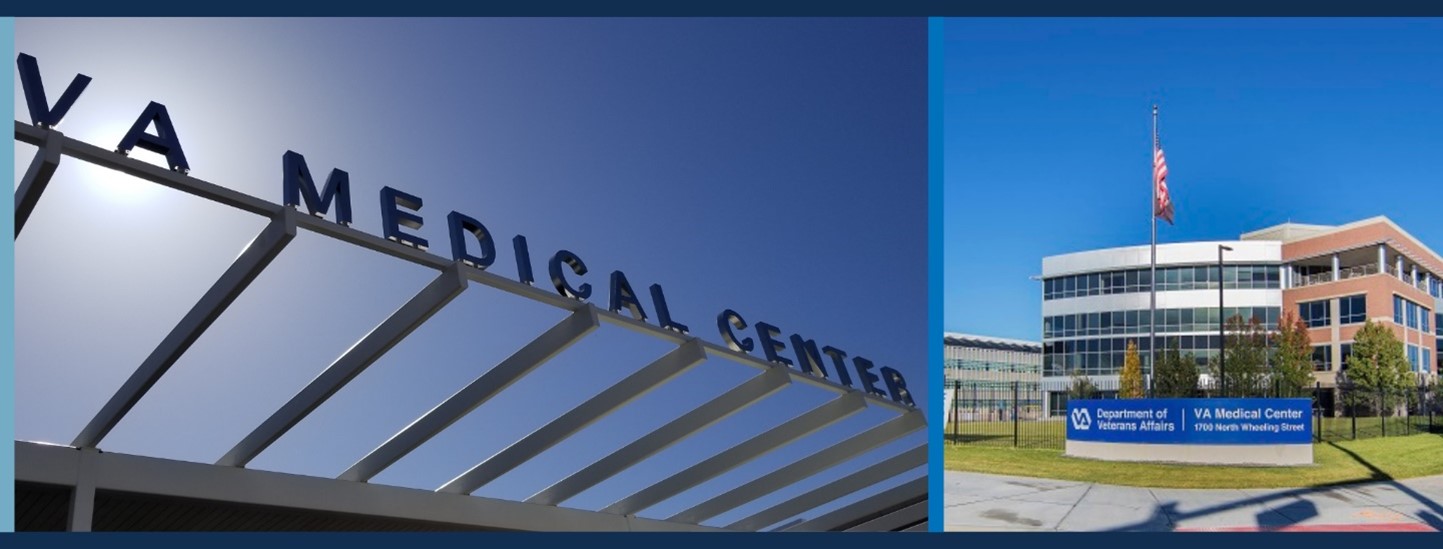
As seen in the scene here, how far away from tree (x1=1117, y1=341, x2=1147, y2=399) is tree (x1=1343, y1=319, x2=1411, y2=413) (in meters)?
2.71

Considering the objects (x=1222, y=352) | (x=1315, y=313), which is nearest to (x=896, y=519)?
(x=1222, y=352)

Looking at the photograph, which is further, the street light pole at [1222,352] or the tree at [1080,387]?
the tree at [1080,387]

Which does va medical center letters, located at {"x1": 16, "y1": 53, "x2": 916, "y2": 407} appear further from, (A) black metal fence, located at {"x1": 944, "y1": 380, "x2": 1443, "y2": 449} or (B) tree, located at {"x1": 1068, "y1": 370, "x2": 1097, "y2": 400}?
(B) tree, located at {"x1": 1068, "y1": 370, "x2": 1097, "y2": 400}

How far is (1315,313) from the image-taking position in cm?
1702

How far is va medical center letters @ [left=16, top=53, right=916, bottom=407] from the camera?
8609mm

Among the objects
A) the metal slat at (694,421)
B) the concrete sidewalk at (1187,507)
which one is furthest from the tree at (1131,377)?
the metal slat at (694,421)

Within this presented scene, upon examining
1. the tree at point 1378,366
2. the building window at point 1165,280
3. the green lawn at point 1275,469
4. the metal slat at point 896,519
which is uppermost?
the building window at point 1165,280

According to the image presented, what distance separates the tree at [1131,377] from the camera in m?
17.4

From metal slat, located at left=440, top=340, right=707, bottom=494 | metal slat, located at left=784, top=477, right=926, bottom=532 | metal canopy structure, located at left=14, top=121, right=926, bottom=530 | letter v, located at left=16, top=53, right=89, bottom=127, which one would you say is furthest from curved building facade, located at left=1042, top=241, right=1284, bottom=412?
letter v, located at left=16, top=53, right=89, bottom=127

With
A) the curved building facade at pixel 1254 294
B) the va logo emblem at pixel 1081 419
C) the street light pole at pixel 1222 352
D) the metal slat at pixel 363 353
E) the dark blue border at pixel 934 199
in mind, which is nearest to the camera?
the metal slat at pixel 363 353

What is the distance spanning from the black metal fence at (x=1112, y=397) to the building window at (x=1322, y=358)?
294 mm

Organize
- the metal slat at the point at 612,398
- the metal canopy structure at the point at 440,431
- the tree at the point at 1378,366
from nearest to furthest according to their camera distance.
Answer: the metal canopy structure at the point at 440,431 < the metal slat at the point at 612,398 < the tree at the point at 1378,366

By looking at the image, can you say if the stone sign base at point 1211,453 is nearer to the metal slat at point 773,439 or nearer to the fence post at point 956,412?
the fence post at point 956,412

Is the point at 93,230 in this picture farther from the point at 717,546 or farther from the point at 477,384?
the point at 717,546
